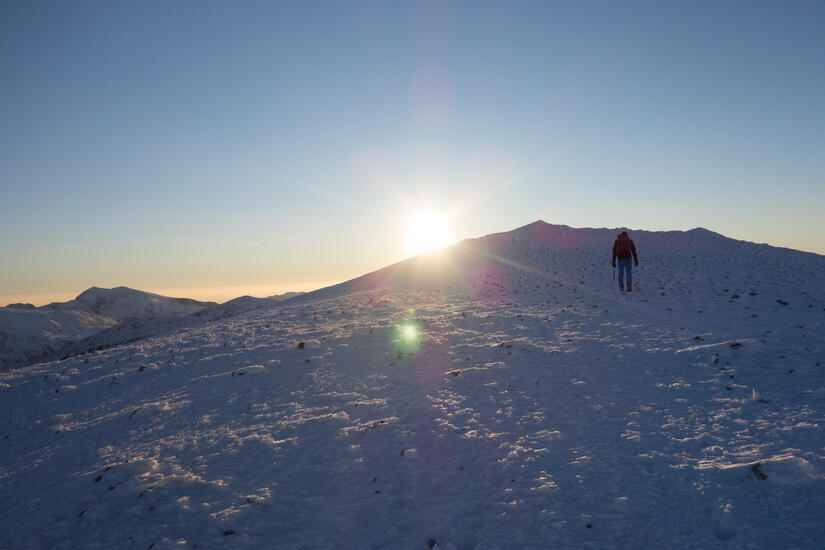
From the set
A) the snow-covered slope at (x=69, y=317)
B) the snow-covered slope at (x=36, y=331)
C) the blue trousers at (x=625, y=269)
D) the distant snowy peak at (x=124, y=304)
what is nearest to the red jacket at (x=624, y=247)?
the blue trousers at (x=625, y=269)

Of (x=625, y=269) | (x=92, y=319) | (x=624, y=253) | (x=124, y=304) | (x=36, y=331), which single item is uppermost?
(x=124, y=304)

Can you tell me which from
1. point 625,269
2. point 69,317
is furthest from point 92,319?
point 625,269

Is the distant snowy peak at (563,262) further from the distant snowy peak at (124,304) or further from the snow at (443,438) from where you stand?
the distant snowy peak at (124,304)

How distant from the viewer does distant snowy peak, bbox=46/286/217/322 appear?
69000 mm

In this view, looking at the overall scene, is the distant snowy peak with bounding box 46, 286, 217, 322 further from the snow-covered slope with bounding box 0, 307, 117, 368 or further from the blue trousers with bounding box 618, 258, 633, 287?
the blue trousers with bounding box 618, 258, 633, 287

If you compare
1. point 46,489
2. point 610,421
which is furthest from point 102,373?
point 610,421

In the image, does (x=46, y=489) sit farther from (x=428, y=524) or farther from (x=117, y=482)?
(x=428, y=524)

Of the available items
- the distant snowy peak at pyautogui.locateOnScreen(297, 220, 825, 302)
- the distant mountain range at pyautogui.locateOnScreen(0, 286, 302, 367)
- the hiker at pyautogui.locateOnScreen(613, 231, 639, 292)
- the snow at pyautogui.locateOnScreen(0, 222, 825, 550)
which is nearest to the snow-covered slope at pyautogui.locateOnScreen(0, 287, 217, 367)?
the distant mountain range at pyautogui.locateOnScreen(0, 286, 302, 367)

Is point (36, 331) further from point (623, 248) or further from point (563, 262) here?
point (623, 248)

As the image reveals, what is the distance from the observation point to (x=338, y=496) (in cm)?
568

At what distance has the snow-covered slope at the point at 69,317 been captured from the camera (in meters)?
42.4

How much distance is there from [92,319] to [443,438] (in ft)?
227

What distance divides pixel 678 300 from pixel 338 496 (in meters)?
17.2

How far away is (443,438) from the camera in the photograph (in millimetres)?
6820
